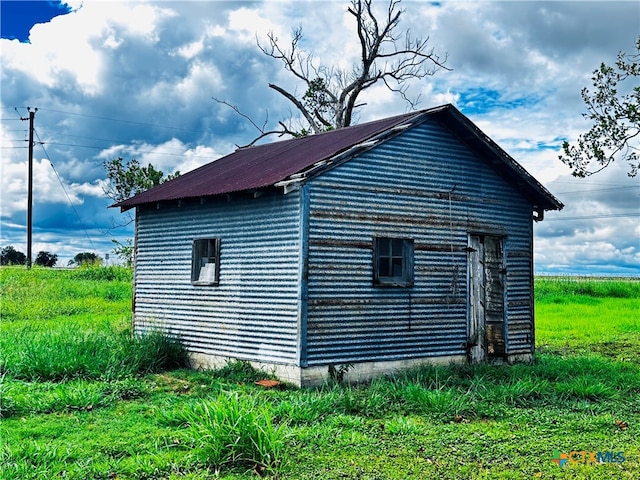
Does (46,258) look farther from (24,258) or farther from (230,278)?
(230,278)

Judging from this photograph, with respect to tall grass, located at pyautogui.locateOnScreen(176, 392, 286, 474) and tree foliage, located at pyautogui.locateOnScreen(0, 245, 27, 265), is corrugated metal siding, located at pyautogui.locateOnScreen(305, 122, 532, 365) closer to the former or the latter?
tall grass, located at pyautogui.locateOnScreen(176, 392, 286, 474)

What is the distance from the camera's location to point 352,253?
13109 mm

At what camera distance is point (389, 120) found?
1542 centimetres

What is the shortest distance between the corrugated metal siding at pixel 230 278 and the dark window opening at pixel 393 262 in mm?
1815

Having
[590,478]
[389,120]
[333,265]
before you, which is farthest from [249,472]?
[389,120]

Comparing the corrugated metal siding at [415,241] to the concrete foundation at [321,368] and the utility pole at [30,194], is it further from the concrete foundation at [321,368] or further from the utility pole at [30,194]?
the utility pole at [30,194]

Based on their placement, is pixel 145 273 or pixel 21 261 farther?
pixel 21 261

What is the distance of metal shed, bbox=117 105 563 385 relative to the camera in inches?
499

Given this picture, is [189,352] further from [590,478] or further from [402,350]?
[590,478]

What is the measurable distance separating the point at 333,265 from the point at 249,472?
575 centimetres

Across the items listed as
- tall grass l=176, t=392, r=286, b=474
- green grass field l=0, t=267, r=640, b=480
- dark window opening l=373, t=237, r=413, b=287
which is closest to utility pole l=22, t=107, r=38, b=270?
green grass field l=0, t=267, r=640, b=480

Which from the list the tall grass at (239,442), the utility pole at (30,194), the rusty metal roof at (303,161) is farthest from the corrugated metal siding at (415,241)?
the utility pole at (30,194)

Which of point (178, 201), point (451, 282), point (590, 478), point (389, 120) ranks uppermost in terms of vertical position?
point (389, 120)

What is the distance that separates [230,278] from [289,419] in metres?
5.28
